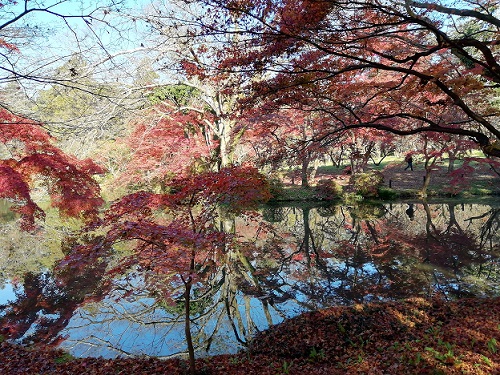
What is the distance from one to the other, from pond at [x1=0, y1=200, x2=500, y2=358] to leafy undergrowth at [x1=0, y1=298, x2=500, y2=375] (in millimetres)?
596

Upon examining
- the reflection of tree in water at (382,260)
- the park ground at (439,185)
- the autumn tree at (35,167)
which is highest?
the autumn tree at (35,167)

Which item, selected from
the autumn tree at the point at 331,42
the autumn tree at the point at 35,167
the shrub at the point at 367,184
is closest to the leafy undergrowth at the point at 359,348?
the autumn tree at the point at 331,42

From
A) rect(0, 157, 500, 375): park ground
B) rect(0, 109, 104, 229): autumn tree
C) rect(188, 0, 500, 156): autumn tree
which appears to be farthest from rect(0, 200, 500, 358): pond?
rect(188, 0, 500, 156): autumn tree

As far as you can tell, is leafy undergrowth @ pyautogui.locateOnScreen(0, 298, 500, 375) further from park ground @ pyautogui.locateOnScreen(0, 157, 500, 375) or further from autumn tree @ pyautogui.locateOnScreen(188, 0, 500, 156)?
autumn tree @ pyautogui.locateOnScreen(188, 0, 500, 156)

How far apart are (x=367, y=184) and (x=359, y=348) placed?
13973 mm

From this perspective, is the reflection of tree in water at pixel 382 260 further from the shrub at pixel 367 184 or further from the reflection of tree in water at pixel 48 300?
the reflection of tree in water at pixel 48 300

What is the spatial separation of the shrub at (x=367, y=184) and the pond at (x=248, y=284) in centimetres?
428

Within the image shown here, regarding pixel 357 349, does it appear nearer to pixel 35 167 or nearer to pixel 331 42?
pixel 331 42

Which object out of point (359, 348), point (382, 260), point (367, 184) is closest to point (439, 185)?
point (367, 184)

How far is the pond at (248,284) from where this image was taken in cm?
586

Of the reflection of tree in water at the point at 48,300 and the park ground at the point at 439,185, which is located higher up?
the park ground at the point at 439,185

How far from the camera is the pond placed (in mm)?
5859

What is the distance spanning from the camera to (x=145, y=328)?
19.9 ft

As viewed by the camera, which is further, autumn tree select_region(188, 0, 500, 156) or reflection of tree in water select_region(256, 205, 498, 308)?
reflection of tree in water select_region(256, 205, 498, 308)
